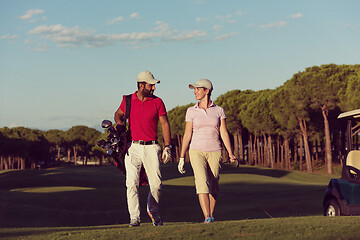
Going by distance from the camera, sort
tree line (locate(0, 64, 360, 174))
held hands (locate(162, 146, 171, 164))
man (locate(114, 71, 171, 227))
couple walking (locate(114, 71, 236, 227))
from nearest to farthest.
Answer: held hands (locate(162, 146, 171, 164))
couple walking (locate(114, 71, 236, 227))
man (locate(114, 71, 171, 227))
tree line (locate(0, 64, 360, 174))

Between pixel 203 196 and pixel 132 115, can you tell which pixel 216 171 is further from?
pixel 132 115

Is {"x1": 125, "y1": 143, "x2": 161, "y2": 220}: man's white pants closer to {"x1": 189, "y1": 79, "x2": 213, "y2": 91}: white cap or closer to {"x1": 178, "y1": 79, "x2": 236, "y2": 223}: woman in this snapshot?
{"x1": 178, "y1": 79, "x2": 236, "y2": 223}: woman

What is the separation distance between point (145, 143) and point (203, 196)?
5.24ft

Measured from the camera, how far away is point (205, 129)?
1136 cm

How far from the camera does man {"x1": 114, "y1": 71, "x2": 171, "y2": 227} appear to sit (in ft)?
37.4

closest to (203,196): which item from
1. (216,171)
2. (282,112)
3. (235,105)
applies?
(216,171)

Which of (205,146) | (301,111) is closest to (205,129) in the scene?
(205,146)

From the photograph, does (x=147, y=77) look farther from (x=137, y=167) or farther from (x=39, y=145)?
(x=39, y=145)

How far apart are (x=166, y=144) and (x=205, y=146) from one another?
818 mm

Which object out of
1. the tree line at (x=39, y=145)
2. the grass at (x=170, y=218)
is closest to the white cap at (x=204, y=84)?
the grass at (x=170, y=218)

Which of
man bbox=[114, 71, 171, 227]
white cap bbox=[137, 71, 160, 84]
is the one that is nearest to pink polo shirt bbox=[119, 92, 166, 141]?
man bbox=[114, 71, 171, 227]

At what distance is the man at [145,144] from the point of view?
11.4 m

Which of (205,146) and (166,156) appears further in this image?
(205,146)

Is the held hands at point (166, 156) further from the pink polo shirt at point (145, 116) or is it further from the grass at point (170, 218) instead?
the grass at point (170, 218)
